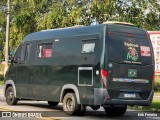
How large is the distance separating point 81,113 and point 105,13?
1942 cm

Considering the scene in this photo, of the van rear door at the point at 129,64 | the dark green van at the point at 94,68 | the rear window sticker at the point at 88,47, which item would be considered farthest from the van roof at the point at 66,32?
the van rear door at the point at 129,64

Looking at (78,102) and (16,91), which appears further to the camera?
(16,91)

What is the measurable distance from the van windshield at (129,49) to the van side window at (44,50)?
2.64 metres

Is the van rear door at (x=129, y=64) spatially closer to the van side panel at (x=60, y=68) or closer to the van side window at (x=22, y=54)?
the van side panel at (x=60, y=68)

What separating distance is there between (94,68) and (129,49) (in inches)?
51.1

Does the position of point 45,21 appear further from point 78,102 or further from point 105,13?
point 78,102

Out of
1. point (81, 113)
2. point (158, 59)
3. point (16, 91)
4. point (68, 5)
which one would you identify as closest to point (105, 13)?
point (68, 5)

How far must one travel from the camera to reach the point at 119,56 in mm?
13141

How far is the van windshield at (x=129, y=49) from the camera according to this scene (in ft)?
42.8

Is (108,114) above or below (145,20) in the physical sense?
below

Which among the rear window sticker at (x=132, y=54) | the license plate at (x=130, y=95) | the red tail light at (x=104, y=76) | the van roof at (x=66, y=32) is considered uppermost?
the van roof at (x=66, y=32)

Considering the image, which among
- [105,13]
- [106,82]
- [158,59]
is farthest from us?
[105,13]

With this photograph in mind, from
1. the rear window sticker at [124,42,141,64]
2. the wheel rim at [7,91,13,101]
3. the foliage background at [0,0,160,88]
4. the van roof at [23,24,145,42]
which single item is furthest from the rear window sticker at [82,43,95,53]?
the foliage background at [0,0,160,88]

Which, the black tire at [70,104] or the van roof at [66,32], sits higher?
the van roof at [66,32]
